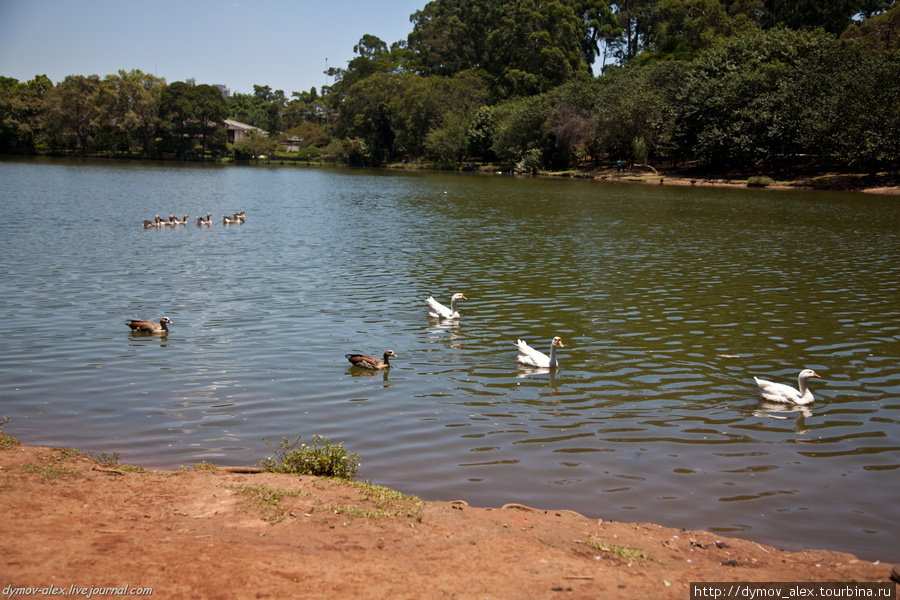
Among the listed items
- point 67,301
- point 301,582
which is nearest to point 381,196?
point 67,301

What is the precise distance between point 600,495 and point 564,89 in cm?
8231

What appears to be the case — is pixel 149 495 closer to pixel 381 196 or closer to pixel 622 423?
pixel 622 423

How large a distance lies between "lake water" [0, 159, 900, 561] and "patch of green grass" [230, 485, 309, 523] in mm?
1473

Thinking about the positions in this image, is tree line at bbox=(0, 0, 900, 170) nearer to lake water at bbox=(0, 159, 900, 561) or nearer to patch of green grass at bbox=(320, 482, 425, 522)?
lake water at bbox=(0, 159, 900, 561)

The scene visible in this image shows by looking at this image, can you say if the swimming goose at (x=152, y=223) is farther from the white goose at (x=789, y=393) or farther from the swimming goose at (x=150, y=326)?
the white goose at (x=789, y=393)

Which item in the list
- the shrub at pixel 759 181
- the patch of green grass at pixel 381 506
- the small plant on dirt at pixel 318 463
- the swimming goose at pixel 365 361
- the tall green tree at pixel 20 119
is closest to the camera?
the patch of green grass at pixel 381 506

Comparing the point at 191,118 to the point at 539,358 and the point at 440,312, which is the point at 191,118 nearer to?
the point at 440,312

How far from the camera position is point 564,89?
84.2 meters

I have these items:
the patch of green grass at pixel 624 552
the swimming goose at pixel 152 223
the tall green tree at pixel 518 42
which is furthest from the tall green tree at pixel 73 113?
the patch of green grass at pixel 624 552

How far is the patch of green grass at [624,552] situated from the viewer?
5.64 m

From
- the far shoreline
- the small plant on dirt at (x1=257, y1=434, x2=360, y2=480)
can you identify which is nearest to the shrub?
the far shoreline

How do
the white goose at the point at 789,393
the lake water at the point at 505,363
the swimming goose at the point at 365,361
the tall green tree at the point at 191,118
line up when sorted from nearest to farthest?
the lake water at the point at 505,363 < the white goose at the point at 789,393 < the swimming goose at the point at 365,361 < the tall green tree at the point at 191,118

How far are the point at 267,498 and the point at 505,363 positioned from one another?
679cm

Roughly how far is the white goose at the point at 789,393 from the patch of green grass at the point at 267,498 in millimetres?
7376
